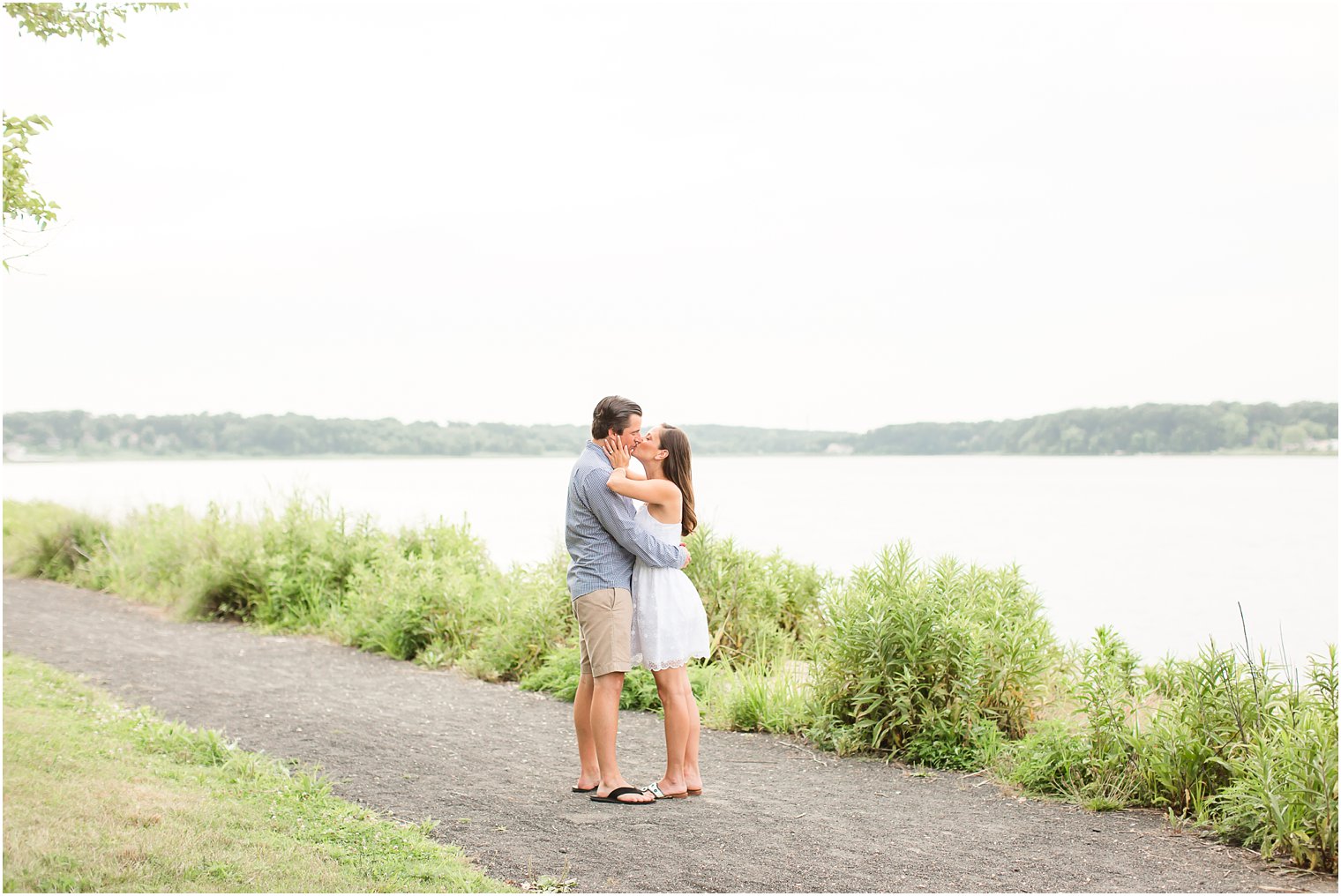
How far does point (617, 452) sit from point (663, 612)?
0.89 m

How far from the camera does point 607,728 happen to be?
5832 millimetres

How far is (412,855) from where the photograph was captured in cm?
488

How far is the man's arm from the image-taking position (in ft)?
18.6

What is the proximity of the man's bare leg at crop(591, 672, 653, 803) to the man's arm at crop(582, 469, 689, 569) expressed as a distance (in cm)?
66

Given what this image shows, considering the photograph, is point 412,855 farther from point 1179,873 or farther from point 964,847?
point 1179,873

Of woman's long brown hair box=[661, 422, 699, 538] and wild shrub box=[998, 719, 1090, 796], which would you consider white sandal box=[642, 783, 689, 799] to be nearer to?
woman's long brown hair box=[661, 422, 699, 538]

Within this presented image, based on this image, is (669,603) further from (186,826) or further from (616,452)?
(186,826)

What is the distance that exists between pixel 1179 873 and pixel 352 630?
29.8 feet

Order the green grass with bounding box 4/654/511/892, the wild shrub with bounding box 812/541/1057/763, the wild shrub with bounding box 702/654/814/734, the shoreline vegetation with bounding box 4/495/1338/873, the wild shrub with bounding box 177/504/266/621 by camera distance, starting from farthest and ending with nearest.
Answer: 1. the wild shrub with bounding box 177/504/266/621
2. the wild shrub with bounding box 702/654/814/734
3. the wild shrub with bounding box 812/541/1057/763
4. the shoreline vegetation with bounding box 4/495/1338/873
5. the green grass with bounding box 4/654/511/892

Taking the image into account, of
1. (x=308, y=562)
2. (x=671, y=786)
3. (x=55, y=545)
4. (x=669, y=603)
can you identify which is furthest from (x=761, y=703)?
(x=55, y=545)

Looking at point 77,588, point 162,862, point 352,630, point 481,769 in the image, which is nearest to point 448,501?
point 77,588

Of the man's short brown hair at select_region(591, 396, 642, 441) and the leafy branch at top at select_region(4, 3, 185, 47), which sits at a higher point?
the leafy branch at top at select_region(4, 3, 185, 47)

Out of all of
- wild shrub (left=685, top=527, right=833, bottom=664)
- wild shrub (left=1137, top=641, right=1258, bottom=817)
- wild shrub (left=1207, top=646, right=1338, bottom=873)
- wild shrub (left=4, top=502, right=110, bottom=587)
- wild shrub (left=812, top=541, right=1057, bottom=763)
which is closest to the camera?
wild shrub (left=1207, top=646, right=1338, bottom=873)

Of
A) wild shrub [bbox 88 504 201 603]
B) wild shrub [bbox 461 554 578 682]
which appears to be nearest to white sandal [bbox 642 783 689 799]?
wild shrub [bbox 461 554 578 682]
